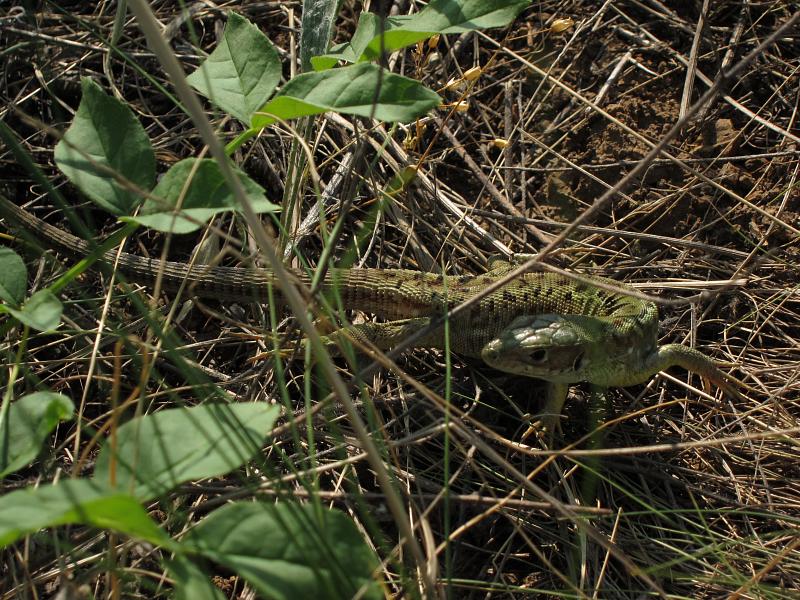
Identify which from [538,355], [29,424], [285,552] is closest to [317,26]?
[538,355]

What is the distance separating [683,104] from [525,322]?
1.87m

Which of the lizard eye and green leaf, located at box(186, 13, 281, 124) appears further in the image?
the lizard eye

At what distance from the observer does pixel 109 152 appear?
7.17ft

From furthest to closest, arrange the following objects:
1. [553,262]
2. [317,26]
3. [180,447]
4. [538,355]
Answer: [553,262], [538,355], [317,26], [180,447]

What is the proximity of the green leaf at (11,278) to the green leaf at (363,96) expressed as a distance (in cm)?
95

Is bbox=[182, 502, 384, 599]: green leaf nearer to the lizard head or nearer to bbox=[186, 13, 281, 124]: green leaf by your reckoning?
bbox=[186, 13, 281, 124]: green leaf

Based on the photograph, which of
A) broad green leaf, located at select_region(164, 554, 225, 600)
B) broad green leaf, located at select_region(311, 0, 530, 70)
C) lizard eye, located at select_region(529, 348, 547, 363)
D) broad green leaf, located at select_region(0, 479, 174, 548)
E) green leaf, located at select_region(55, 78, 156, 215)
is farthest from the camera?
lizard eye, located at select_region(529, 348, 547, 363)

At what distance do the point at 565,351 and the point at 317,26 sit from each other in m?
1.66

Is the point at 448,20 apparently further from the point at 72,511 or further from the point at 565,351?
the point at 72,511

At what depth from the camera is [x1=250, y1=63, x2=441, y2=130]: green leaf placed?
2092 millimetres

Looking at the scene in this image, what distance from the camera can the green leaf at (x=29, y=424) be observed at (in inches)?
75.4

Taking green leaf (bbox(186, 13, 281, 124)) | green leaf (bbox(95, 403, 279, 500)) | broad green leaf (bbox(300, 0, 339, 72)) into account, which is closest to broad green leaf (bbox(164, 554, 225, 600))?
green leaf (bbox(95, 403, 279, 500))

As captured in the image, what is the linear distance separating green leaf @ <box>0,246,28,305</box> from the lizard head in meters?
1.77

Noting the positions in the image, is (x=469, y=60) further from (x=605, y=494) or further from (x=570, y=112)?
(x=605, y=494)
